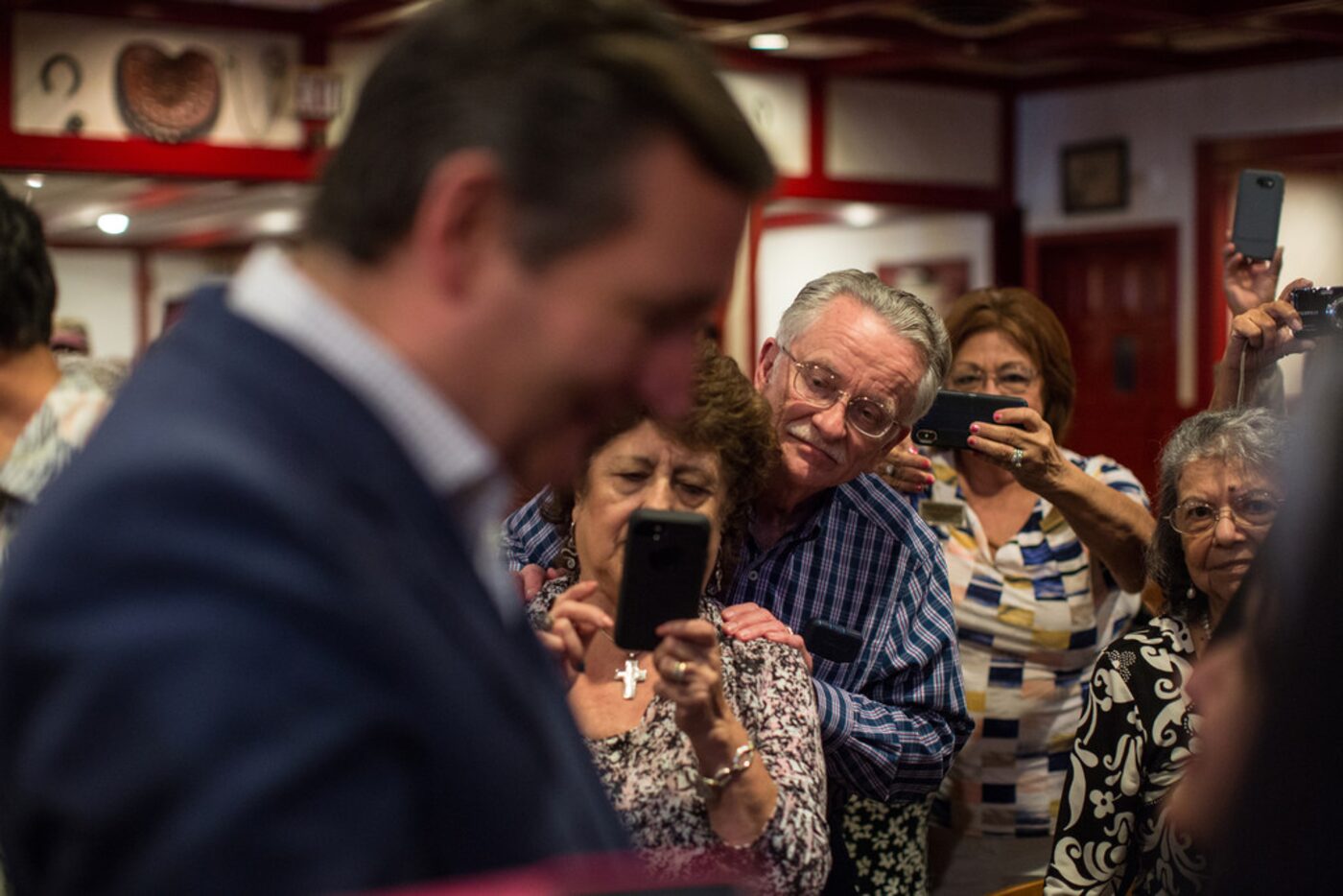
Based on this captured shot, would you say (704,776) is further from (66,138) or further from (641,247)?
(66,138)

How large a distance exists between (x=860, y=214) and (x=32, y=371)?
9184 mm

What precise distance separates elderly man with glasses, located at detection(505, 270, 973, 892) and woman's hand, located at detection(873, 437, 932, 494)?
1.35ft

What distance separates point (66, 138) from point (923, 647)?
6.00m

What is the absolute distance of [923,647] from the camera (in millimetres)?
2125

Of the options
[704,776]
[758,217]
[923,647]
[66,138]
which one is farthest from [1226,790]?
[758,217]

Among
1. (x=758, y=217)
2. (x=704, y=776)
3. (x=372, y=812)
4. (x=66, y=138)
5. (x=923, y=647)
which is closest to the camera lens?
(x=372, y=812)

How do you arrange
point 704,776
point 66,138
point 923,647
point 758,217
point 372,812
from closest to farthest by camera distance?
1. point 372,812
2. point 704,776
3. point 923,647
4. point 66,138
5. point 758,217

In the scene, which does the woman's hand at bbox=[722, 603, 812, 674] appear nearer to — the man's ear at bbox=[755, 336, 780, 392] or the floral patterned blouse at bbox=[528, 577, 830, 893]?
the floral patterned blouse at bbox=[528, 577, 830, 893]

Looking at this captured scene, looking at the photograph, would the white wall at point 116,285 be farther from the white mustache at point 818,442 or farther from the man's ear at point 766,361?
the white mustache at point 818,442

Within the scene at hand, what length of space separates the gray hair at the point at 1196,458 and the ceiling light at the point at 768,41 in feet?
20.2

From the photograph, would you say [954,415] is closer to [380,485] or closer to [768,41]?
[380,485]

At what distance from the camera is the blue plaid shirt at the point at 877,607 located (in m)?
2.05

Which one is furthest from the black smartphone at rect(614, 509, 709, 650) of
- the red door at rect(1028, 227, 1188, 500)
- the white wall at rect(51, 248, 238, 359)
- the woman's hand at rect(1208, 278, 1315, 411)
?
the white wall at rect(51, 248, 238, 359)

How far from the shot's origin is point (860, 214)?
34.9 ft
